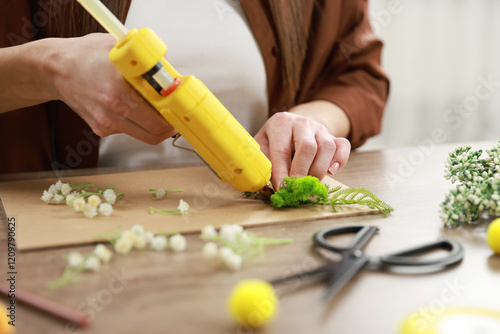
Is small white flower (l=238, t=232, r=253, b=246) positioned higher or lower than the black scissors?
lower

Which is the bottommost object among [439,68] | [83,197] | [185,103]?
[439,68]

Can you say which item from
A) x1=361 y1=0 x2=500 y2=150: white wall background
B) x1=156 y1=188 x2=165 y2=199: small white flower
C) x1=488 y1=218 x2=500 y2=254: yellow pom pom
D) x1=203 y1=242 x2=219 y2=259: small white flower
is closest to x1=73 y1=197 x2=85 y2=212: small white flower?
x1=156 y1=188 x2=165 y2=199: small white flower

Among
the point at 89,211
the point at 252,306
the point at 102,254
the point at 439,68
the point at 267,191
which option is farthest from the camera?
the point at 439,68

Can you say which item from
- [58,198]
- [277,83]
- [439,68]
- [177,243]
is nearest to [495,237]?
[177,243]

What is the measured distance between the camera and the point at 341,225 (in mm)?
567

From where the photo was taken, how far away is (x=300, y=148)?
0.71 m

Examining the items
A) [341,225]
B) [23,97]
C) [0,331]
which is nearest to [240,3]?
[23,97]

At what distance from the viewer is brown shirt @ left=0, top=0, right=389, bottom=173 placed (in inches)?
35.7

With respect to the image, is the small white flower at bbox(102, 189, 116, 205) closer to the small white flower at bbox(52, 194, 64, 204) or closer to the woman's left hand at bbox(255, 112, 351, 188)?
the small white flower at bbox(52, 194, 64, 204)

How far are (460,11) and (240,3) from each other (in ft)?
4.63

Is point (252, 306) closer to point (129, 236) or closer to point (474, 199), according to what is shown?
point (129, 236)

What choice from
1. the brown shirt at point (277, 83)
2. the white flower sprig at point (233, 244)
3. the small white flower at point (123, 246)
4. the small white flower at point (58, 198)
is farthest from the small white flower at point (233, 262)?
the brown shirt at point (277, 83)

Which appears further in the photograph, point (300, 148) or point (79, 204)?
point (300, 148)

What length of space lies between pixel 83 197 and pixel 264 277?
0.35 metres
